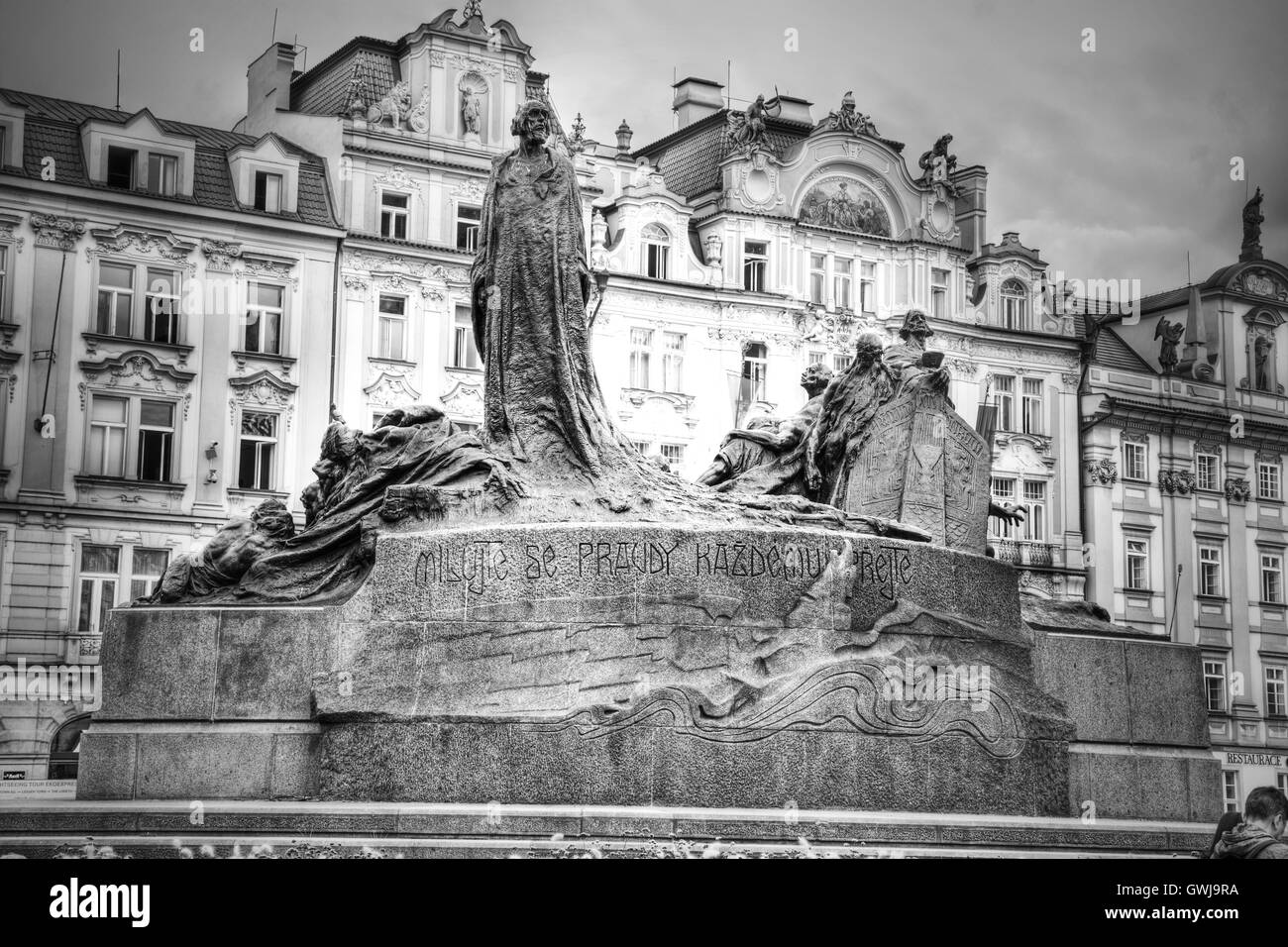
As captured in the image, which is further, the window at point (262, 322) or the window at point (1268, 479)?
the window at point (1268, 479)

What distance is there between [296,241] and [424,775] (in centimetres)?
2406

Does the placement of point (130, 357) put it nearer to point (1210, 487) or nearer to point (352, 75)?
point (352, 75)

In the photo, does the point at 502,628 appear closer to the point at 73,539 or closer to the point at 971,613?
the point at 971,613

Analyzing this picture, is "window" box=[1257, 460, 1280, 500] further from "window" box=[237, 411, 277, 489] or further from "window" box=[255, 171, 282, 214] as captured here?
"window" box=[255, 171, 282, 214]

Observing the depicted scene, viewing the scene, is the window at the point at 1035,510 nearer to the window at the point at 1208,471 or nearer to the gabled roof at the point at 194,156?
the window at the point at 1208,471

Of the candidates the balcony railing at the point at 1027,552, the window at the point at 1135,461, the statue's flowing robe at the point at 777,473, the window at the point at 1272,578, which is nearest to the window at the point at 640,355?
the balcony railing at the point at 1027,552

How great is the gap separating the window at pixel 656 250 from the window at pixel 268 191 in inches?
304

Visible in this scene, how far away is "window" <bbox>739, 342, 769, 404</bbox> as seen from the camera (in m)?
40.3

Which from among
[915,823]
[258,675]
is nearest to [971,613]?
[915,823]

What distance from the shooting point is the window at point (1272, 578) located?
47.1 metres

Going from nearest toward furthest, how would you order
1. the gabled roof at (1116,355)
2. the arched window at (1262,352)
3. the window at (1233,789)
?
the window at (1233,789), the gabled roof at (1116,355), the arched window at (1262,352)

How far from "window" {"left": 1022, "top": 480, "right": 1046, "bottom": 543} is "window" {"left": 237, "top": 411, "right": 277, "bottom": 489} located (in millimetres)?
17185

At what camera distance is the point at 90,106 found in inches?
1432

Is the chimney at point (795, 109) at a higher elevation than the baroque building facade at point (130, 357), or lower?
higher
